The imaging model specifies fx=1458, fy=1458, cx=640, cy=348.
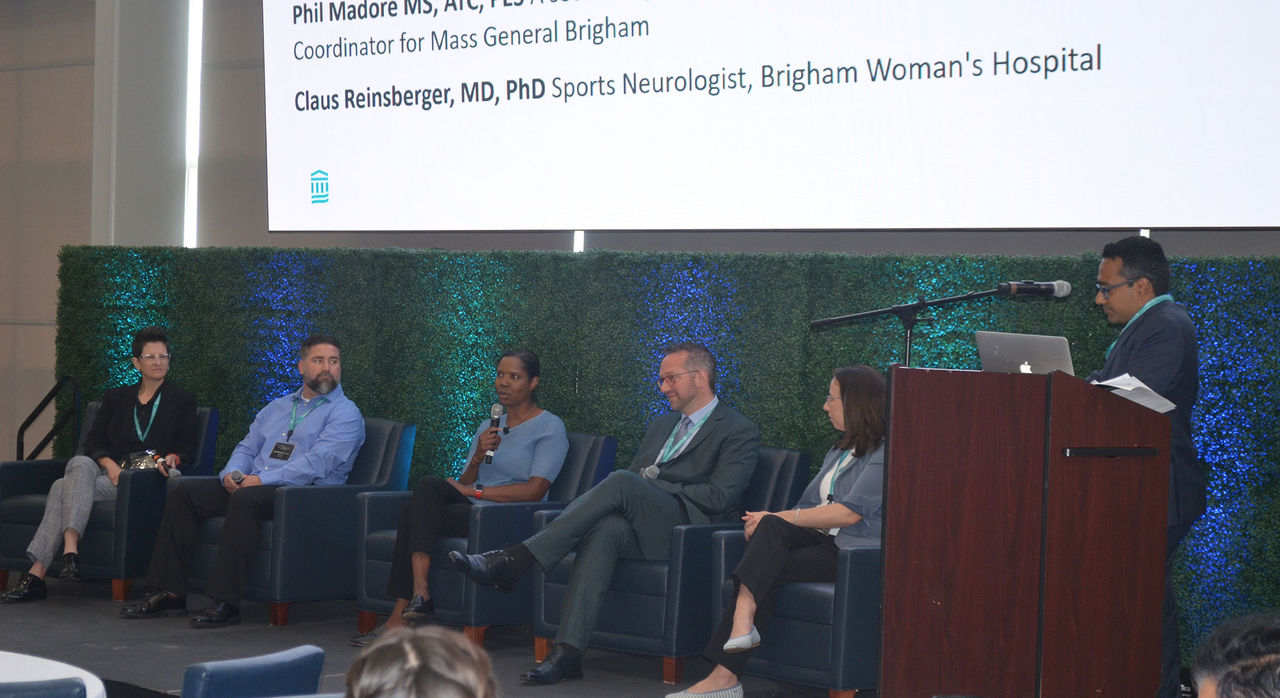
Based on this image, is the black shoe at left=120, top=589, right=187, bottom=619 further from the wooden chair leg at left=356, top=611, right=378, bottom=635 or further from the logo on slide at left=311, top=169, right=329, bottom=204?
the logo on slide at left=311, top=169, right=329, bottom=204

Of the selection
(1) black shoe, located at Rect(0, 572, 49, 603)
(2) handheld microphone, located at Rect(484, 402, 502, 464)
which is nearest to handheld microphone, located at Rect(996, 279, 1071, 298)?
(2) handheld microphone, located at Rect(484, 402, 502, 464)

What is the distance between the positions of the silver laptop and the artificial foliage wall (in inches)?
38.7

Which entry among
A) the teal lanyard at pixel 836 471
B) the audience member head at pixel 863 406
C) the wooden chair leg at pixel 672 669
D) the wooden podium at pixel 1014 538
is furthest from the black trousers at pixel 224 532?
the wooden podium at pixel 1014 538

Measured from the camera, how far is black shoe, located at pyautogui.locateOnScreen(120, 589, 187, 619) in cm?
620

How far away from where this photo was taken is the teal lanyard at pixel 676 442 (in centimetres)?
546

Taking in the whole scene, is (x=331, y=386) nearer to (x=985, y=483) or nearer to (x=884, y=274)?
(x=884, y=274)

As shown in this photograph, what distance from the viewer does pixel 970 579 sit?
3969 mm

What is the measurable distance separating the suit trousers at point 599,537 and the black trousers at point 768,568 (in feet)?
1.58

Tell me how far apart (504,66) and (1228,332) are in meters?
3.31

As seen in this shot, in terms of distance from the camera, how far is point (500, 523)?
5520mm

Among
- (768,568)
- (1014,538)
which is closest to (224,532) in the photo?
(768,568)

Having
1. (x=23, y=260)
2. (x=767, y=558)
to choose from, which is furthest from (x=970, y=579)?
(x=23, y=260)

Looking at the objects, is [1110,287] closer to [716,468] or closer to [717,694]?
[716,468]

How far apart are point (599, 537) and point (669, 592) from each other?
32cm
